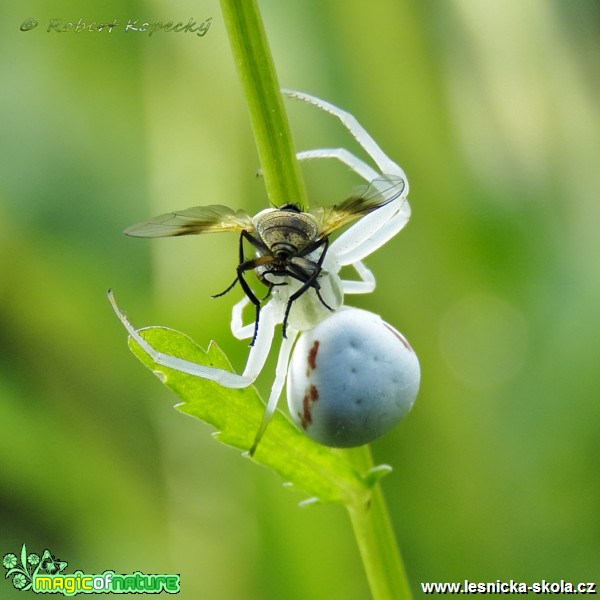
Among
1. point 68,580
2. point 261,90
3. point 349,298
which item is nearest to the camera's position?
point 261,90

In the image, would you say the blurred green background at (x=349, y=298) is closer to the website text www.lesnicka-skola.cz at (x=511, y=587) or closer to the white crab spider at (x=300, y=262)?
the website text www.lesnicka-skola.cz at (x=511, y=587)

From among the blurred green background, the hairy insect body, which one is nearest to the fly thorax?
the hairy insect body

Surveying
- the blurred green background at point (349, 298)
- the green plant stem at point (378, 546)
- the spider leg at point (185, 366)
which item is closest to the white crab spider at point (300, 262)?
the spider leg at point (185, 366)

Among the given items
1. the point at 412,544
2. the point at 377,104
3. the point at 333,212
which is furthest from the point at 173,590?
the point at 377,104

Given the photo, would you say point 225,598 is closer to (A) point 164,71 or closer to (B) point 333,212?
(B) point 333,212

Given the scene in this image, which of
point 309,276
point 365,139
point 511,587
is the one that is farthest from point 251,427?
point 511,587

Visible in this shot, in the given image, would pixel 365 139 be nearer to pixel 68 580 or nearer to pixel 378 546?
pixel 378 546
